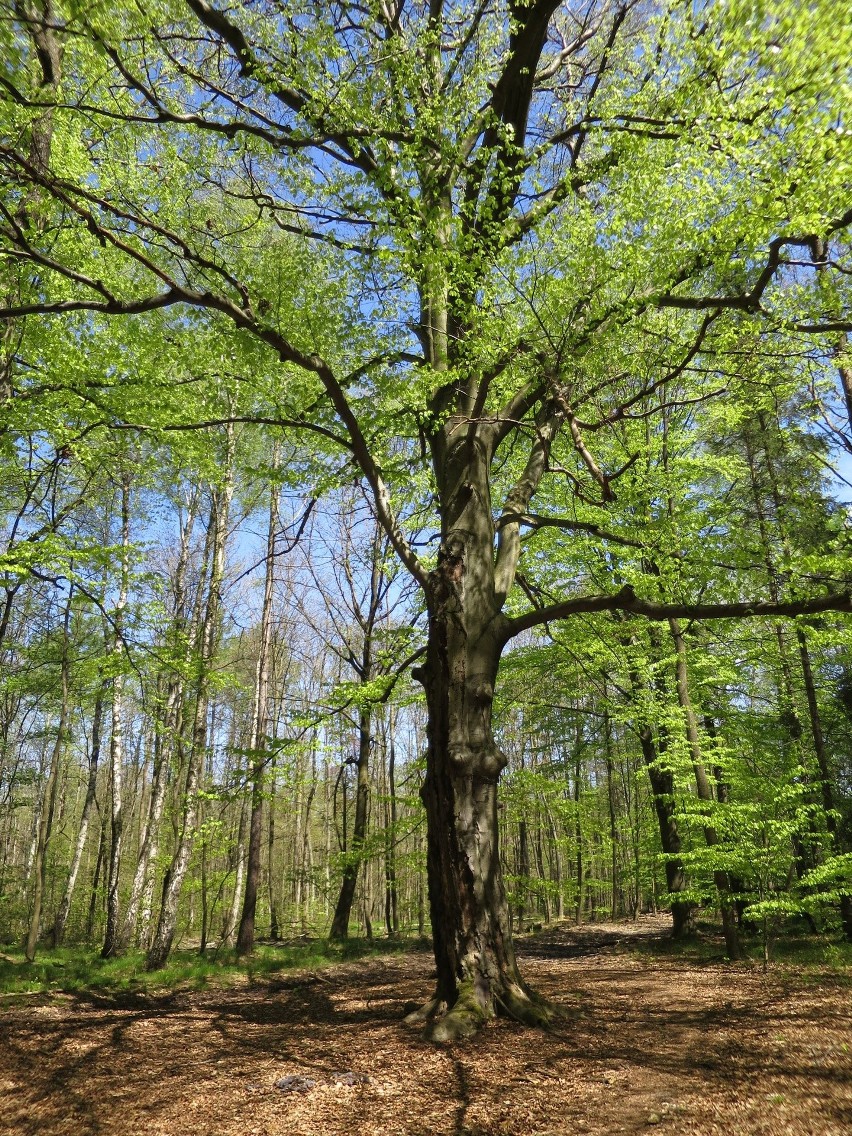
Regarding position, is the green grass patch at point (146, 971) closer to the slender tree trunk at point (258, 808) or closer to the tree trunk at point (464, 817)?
the slender tree trunk at point (258, 808)

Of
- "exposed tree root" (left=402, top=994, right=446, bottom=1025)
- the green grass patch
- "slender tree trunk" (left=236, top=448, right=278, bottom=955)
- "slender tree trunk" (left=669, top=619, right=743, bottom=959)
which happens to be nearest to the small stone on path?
"exposed tree root" (left=402, top=994, right=446, bottom=1025)

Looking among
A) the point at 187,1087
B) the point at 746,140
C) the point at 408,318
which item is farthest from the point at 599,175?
the point at 187,1087

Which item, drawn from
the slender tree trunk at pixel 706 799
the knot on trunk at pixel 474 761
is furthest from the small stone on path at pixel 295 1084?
the slender tree trunk at pixel 706 799

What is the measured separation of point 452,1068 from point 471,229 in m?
6.03

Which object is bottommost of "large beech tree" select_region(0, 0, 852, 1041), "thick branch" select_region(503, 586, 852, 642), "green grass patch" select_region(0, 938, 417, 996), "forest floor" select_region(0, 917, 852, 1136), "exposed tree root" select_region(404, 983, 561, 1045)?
"green grass patch" select_region(0, 938, 417, 996)

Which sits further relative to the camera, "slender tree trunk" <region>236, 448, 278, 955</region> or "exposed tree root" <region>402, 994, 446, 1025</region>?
"slender tree trunk" <region>236, 448, 278, 955</region>

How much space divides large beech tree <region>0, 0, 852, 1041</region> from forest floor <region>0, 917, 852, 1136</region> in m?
0.68

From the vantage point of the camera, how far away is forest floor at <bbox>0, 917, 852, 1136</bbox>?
3332 mm

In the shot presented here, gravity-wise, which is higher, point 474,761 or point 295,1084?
point 474,761

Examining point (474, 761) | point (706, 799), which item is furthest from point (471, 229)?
point (706, 799)

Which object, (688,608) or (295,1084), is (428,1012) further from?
(688,608)

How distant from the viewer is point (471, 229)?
16.9 ft

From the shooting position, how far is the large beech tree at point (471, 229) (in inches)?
183

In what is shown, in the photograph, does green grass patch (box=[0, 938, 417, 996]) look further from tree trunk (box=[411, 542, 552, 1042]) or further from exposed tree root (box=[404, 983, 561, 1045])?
tree trunk (box=[411, 542, 552, 1042])
